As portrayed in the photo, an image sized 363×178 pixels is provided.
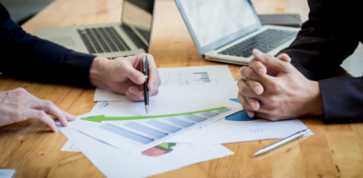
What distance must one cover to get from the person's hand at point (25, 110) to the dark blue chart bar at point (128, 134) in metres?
0.10

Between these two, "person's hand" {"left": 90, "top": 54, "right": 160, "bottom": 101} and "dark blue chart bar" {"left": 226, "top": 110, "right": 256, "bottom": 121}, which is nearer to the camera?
"dark blue chart bar" {"left": 226, "top": 110, "right": 256, "bottom": 121}

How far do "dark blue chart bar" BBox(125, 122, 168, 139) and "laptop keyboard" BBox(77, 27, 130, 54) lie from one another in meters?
0.51

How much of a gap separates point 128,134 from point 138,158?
0.32 ft

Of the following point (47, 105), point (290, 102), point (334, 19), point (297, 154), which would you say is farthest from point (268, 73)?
point (47, 105)

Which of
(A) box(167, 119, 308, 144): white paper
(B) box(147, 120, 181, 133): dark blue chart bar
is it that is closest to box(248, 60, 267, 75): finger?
(A) box(167, 119, 308, 144): white paper

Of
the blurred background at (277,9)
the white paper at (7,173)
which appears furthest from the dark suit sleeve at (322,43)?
the white paper at (7,173)

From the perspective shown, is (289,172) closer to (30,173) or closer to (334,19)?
(30,173)

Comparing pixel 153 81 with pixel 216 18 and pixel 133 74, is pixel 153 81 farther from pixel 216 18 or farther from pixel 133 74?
pixel 216 18

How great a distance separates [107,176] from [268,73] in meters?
0.42

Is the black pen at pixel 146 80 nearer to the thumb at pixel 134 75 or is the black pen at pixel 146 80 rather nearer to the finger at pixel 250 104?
the thumb at pixel 134 75

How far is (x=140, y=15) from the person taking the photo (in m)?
1.64

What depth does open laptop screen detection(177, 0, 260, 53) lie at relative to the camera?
138 cm

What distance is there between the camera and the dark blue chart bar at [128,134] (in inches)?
35.7

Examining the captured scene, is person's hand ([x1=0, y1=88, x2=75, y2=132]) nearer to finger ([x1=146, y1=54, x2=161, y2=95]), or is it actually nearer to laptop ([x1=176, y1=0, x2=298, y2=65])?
finger ([x1=146, y1=54, x2=161, y2=95])
